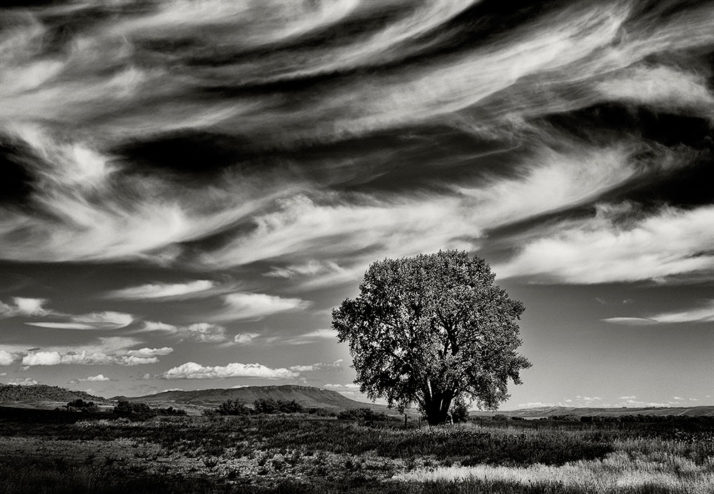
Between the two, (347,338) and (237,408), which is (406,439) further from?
(237,408)

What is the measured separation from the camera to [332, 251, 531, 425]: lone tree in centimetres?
4059

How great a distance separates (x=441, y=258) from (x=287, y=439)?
19.1m

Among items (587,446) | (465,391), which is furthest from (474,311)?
(587,446)

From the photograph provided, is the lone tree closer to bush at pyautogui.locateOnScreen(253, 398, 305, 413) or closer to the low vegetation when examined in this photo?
the low vegetation

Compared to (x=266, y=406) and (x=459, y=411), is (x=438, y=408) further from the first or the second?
(x=266, y=406)

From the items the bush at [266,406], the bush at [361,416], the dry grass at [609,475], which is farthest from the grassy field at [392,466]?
the bush at [266,406]

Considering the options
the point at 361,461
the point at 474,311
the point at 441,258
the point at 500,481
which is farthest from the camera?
the point at 441,258

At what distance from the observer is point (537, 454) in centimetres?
2280

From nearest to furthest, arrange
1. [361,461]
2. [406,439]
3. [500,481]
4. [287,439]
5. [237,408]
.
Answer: [500,481] < [361,461] < [406,439] < [287,439] < [237,408]

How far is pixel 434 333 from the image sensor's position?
42.0 m

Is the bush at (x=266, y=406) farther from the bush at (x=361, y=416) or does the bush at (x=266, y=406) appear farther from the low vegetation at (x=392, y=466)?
the low vegetation at (x=392, y=466)

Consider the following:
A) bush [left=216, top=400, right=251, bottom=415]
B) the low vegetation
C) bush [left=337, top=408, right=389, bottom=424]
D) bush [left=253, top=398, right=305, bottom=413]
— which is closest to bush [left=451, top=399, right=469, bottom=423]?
the low vegetation

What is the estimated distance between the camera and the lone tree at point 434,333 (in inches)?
1598

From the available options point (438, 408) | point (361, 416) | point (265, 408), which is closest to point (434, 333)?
point (438, 408)
